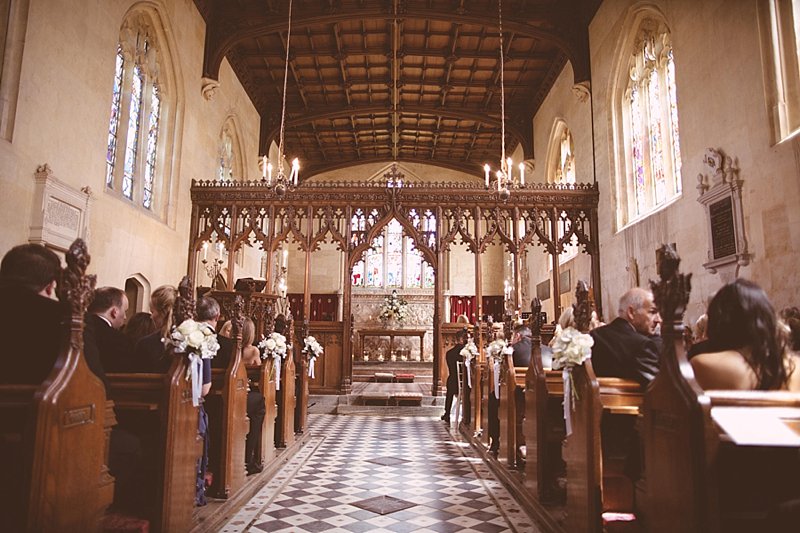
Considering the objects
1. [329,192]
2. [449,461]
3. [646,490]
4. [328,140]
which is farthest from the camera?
[328,140]

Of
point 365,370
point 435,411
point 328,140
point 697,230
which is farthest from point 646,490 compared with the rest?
point 328,140

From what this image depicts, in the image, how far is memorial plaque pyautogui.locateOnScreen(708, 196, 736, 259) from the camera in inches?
264

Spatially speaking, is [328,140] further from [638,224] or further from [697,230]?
[697,230]

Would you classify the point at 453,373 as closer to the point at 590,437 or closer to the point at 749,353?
the point at 590,437

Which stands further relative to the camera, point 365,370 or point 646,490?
point 365,370

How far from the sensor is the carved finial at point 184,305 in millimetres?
3271

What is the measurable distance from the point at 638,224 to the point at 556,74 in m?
6.26

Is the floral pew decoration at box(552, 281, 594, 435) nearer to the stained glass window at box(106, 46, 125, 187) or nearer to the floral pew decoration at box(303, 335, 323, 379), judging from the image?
the floral pew decoration at box(303, 335, 323, 379)

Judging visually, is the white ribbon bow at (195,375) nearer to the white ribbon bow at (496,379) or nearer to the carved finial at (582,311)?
the carved finial at (582,311)

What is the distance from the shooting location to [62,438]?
2170 mm

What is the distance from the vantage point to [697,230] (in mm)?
7625

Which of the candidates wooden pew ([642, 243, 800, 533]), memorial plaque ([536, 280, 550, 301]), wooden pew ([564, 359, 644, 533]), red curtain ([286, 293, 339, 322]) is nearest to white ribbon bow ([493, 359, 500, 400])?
wooden pew ([564, 359, 644, 533])

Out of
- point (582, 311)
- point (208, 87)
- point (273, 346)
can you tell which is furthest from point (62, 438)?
point (208, 87)

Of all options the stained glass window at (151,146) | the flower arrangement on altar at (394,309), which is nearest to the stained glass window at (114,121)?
the stained glass window at (151,146)
